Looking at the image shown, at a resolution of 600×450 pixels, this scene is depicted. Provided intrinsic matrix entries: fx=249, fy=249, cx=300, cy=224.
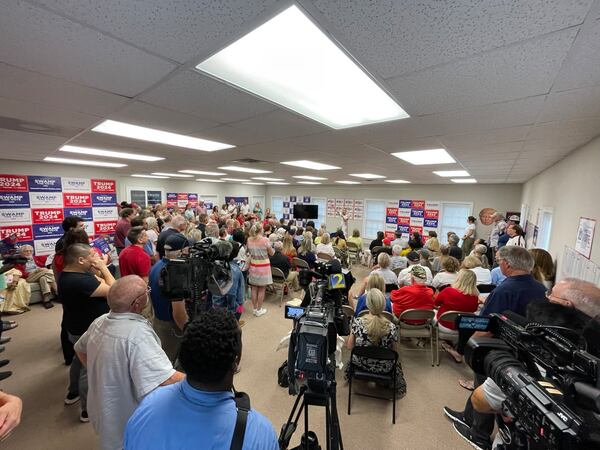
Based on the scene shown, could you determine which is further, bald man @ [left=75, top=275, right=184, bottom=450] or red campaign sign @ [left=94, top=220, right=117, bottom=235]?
red campaign sign @ [left=94, top=220, right=117, bottom=235]

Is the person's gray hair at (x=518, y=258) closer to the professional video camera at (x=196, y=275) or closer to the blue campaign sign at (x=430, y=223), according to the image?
the professional video camera at (x=196, y=275)

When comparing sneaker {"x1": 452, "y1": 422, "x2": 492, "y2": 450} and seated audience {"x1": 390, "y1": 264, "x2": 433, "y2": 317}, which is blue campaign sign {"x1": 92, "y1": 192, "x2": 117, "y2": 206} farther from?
sneaker {"x1": 452, "y1": 422, "x2": 492, "y2": 450}

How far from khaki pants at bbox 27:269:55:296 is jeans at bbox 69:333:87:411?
9.17ft

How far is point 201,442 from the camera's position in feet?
2.20

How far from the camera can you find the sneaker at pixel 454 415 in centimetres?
206

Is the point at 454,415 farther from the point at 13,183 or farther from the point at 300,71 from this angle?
the point at 13,183

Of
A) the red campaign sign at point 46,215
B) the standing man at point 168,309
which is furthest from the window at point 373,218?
the red campaign sign at point 46,215

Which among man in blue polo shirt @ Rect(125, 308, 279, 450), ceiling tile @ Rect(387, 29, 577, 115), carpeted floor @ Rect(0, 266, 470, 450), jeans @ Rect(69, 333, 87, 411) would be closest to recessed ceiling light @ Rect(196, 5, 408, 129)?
ceiling tile @ Rect(387, 29, 577, 115)

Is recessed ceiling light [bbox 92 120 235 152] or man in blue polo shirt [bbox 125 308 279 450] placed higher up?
recessed ceiling light [bbox 92 120 235 152]

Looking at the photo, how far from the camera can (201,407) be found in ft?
2.34

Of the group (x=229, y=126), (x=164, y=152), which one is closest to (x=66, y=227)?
(x=164, y=152)

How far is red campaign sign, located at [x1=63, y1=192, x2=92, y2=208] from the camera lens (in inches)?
223

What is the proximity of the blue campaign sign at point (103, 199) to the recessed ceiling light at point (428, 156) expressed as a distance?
6.92 m

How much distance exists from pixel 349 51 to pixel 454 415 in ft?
9.12
